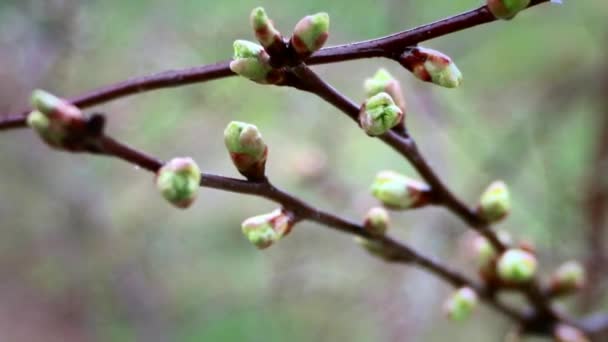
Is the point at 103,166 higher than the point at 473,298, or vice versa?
the point at 103,166

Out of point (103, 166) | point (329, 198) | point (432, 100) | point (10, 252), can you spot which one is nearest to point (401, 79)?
point (432, 100)

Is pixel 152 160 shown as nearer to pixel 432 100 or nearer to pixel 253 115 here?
pixel 432 100

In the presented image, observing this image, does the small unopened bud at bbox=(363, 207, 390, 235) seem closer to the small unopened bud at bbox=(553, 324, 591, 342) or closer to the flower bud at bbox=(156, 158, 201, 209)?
the flower bud at bbox=(156, 158, 201, 209)

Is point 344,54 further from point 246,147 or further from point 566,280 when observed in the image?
point 566,280

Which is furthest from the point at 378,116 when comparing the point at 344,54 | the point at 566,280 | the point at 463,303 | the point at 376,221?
the point at 566,280

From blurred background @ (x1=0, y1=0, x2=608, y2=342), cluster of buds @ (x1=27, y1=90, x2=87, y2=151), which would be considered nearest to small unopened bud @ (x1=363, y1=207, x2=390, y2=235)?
cluster of buds @ (x1=27, y1=90, x2=87, y2=151)

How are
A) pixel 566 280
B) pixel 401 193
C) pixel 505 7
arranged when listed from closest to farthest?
pixel 505 7 → pixel 401 193 → pixel 566 280
